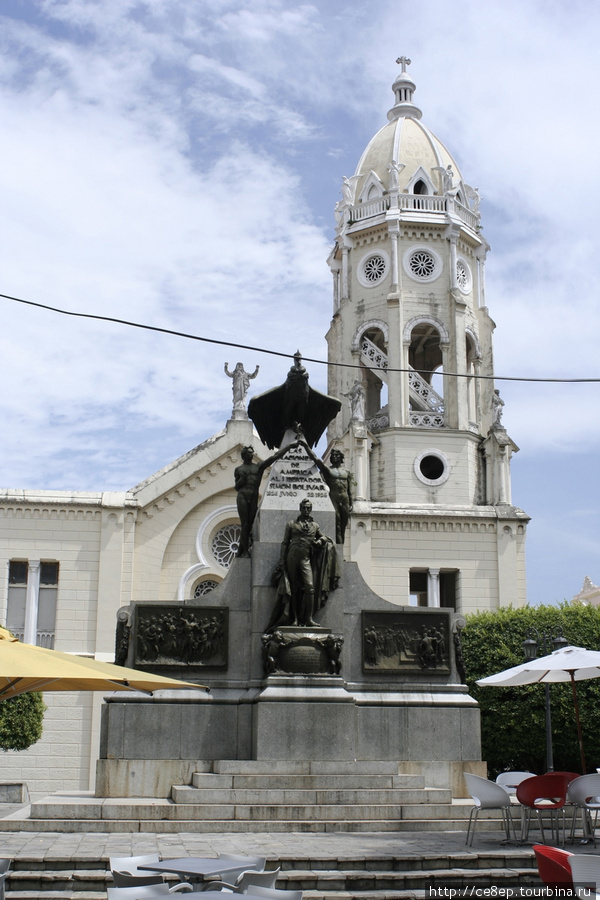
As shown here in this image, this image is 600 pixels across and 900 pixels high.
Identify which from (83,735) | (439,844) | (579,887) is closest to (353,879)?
(439,844)

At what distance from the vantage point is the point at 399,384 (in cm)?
4722

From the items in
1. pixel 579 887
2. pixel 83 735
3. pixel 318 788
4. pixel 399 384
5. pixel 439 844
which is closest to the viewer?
pixel 579 887

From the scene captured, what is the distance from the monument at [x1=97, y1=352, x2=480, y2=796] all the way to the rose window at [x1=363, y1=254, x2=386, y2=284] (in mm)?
33550

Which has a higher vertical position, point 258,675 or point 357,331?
point 357,331

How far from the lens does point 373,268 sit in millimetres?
50312

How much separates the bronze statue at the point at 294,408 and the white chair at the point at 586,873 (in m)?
10.6

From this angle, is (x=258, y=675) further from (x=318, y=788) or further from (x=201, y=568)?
(x=201, y=568)

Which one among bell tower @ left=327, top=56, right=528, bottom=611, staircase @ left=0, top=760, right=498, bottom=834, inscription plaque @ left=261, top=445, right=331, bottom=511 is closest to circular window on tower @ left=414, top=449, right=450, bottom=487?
bell tower @ left=327, top=56, right=528, bottom=611

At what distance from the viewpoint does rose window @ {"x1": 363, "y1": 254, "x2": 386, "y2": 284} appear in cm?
4991

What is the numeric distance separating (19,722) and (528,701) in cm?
1520

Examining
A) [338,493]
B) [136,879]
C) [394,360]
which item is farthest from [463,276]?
[136,879]

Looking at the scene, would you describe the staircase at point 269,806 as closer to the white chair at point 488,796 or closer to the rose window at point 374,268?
the white chair at point 488,796

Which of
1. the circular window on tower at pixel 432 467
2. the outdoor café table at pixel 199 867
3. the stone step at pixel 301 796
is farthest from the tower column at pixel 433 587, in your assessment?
the outdoor café table at pixel 199 867

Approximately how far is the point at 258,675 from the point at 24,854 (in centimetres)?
588
